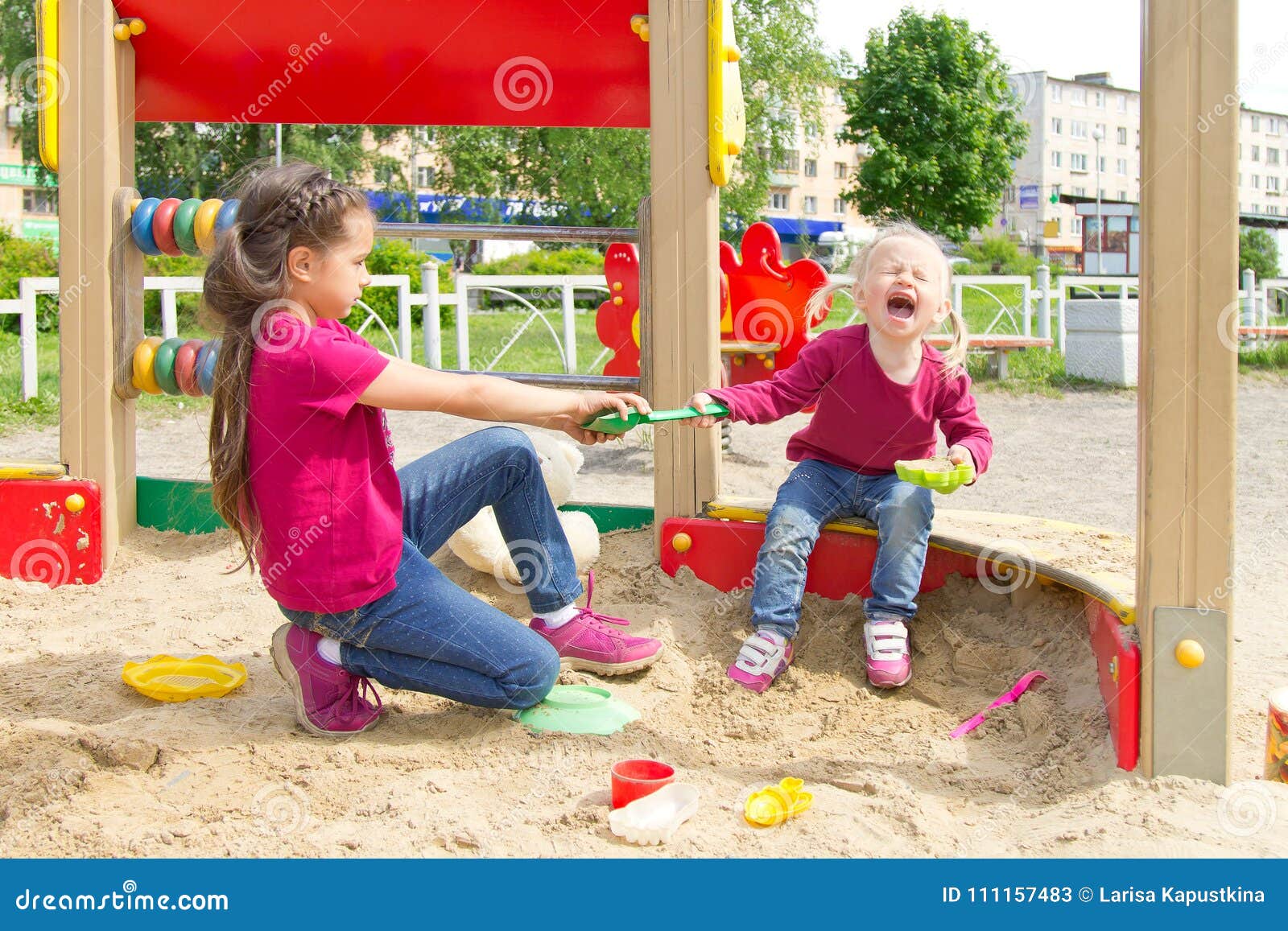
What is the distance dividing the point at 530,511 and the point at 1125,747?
1144 millimetres

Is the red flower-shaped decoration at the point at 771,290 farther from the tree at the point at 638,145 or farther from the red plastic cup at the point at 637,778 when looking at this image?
the tree at the point at 638,145

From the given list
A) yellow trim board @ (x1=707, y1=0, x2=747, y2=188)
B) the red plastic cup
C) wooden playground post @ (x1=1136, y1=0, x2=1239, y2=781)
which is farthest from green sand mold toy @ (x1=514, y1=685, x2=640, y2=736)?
yellow trim board @ (x1=707, y1=0, x2=747, y2=188)

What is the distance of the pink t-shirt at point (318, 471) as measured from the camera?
189 centimetres

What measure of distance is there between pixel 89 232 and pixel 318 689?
5.53 ft

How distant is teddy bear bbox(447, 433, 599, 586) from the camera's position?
273cm

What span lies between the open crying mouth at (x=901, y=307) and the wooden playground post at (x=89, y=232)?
6.68 ft

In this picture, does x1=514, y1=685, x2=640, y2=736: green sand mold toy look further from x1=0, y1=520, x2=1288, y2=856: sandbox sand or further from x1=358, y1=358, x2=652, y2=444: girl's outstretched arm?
x1=358, y1=358, x2=652, y2=444: girl's outstretched arm

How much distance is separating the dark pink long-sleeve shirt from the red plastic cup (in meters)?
0.89

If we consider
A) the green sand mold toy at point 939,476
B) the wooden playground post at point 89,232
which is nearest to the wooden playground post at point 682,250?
the green sand mold toy at point 939,476

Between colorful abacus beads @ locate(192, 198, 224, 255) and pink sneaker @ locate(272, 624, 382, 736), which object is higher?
colorful abacus beads @ locate(192, 198, 224, 255)

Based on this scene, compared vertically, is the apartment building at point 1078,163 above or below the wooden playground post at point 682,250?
above

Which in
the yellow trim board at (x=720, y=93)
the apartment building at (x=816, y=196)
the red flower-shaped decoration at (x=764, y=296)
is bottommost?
the red flower-shaped decoration at (x=764, y=296)

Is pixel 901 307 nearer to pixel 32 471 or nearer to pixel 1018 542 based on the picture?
pixel 1018 542
